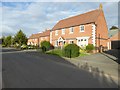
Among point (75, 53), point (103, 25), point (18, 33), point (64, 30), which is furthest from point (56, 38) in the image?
point (18, 33)

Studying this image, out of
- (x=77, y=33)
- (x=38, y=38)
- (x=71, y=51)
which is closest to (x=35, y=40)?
(x=38, y=38)

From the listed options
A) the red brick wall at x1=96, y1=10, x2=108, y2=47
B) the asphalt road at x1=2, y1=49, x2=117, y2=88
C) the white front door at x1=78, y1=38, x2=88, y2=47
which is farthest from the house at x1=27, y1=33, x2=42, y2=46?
the asphalt road at x1=2, y1=49, x2=117, y2=88

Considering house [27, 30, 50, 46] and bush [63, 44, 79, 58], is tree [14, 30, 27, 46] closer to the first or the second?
house [27, 30, 50, 46]

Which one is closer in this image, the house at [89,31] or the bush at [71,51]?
the bush at [71,51]

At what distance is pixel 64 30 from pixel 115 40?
13261 mm

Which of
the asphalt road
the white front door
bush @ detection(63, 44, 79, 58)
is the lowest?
the asphalt road

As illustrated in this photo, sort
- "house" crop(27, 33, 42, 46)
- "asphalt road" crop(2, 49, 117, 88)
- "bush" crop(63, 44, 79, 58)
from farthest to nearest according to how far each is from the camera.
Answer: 1. "house" crop(27, 33, 42, 46)
2. "bush" crop(63, 44, 79, 58)
3. "asphalt road" crop(2, 49, 117, 88)

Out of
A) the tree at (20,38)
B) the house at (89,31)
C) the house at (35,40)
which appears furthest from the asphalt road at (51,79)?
the tree at (20,38)

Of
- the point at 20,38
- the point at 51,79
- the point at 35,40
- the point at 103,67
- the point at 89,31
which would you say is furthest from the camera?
the point at 20,38

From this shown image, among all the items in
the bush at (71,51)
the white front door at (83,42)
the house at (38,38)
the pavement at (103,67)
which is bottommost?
the pavement at (103,67)

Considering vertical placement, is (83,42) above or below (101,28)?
below

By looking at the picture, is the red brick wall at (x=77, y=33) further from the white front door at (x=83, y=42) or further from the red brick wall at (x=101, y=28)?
the red brick wall at (x=101, y=28)

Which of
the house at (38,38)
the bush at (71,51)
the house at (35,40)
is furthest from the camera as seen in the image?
the house at (35,40)

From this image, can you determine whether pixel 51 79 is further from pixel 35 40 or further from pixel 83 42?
pixel 35 40
